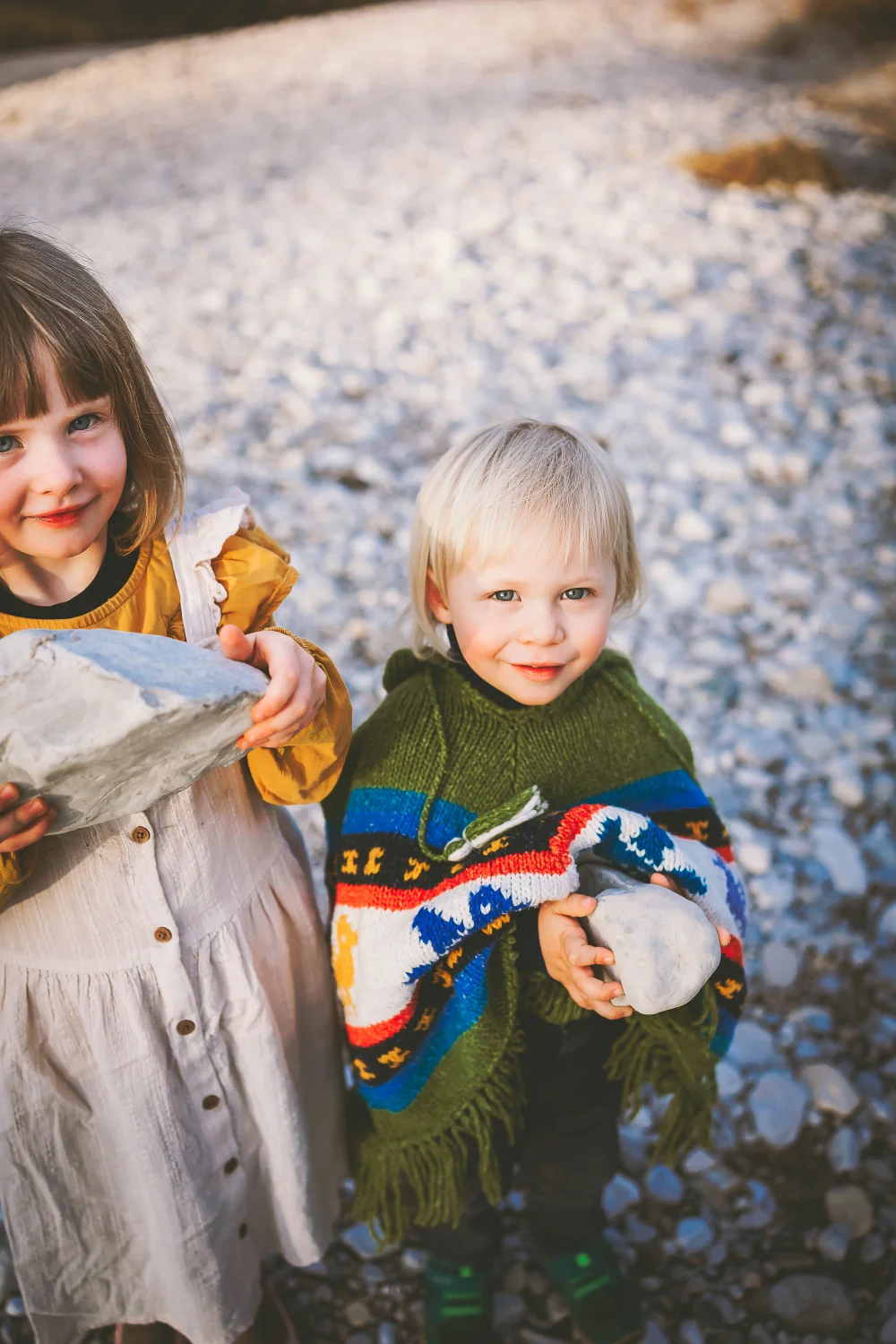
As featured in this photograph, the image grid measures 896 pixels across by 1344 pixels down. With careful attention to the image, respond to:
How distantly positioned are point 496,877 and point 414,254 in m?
4.76

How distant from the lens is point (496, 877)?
5.13 feet

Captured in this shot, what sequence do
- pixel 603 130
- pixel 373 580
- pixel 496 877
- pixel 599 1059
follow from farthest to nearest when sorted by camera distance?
pixel 603 130
pixel 373 580
pixel 599 1059
pixel 496 877

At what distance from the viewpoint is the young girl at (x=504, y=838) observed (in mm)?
1575

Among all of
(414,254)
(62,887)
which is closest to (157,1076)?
(62,887)

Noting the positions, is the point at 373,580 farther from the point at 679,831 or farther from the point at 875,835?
the point at 679,831

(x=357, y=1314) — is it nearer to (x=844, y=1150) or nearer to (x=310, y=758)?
(x=844, y=1150)

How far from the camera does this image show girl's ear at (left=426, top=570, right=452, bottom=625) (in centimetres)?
173

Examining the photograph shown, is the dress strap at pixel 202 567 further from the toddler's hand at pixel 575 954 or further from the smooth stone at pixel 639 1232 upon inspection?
the smooth stone at pixel 639 1232

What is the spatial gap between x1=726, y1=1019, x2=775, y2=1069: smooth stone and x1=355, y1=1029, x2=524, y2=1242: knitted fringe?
2.73ft

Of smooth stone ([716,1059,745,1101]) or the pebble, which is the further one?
smooth stone ([716,1059,745,1101])

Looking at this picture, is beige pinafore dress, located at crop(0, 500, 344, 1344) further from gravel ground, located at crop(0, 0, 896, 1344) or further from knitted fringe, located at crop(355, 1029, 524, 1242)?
gravel ground, located at crop(0, 0, 896, 1344)

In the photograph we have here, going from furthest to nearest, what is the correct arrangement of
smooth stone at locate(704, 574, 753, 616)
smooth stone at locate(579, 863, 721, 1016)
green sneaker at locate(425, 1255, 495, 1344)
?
smooth stone at locate(704, 574, 753, 616)
green sneaker at locate(425, 1255, 495, 1344)
smooth stone at locate(579, 863, 721, 1016)

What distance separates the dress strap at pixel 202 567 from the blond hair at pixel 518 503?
13.3 inches

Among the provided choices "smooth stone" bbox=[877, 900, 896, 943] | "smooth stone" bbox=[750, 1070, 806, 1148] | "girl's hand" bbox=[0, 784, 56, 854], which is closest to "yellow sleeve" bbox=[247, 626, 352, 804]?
"girl's hand" bbox=[0, 784, 56, 854]
